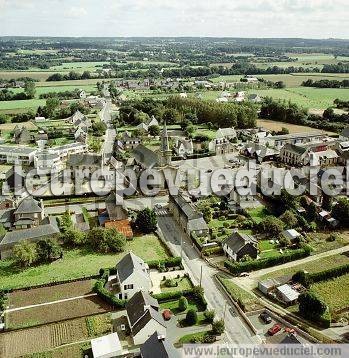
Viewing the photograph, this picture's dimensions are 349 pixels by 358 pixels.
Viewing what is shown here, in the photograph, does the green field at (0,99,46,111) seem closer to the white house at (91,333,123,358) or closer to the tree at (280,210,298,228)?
the tree at (280,210,298,228)

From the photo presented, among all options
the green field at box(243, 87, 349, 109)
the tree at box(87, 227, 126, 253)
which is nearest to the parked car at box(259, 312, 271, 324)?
the tree at box(87, 227, 126, 253)

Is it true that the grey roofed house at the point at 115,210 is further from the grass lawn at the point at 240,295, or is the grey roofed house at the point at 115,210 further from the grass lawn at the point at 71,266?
the grass lawn at the point at 240,295

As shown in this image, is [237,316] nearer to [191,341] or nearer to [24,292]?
[191,341]

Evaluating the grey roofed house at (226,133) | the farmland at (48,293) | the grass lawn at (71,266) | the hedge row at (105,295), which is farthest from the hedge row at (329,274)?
the grey roofed house at (226,133)

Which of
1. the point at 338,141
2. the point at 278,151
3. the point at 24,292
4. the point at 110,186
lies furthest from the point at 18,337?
the point at 338,141

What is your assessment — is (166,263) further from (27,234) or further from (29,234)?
(27,234)

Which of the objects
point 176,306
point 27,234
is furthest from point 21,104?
point 176,306
